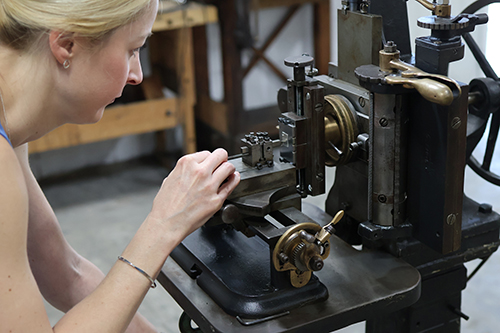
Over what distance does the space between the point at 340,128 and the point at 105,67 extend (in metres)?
0.47

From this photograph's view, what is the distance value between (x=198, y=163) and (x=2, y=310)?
39 centimetres

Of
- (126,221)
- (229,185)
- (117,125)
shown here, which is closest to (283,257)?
(229,185)

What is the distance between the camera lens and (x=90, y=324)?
104 cm

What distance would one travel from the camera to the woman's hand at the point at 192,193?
110 cm

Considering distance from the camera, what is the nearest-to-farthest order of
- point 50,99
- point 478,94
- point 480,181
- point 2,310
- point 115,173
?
1. point 2,310
2. point 50,99
3. point 478,94
4. point 480,181
5. point 115,173

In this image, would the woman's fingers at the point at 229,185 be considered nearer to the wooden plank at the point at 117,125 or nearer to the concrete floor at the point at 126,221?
the concrete floor at the point at 126,221

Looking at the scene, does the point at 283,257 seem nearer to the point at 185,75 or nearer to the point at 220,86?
the point at 185,75

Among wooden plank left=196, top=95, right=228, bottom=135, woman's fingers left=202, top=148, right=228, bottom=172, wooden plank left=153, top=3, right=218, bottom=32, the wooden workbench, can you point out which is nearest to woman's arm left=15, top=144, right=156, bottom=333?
woman's fingers left=202, top=148, right=228, bottom=172

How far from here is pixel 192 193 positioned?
1104 millimetres

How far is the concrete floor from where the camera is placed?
244 centimetres

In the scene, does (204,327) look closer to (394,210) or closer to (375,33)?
(394,210)

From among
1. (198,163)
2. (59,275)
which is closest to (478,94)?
(198,163)

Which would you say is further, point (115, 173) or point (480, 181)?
point (115, 173)

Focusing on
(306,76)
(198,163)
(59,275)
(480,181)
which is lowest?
(480,181)
